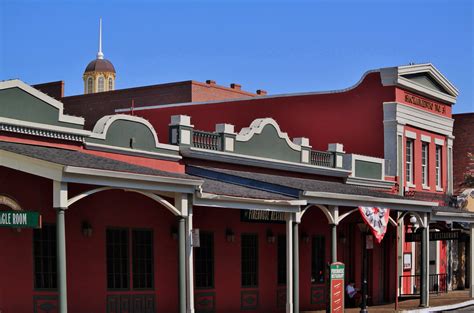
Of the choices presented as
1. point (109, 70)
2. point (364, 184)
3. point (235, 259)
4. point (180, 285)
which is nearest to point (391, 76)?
point (364, 184)

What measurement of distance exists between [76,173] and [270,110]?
815 inches

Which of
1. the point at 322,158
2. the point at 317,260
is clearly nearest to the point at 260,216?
the point at 317,260

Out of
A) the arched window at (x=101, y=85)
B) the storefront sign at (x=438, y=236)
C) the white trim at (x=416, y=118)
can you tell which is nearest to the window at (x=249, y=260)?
the storefront sign at (x=438, y=236)

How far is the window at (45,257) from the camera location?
19.0 meters

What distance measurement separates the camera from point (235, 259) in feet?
81.7

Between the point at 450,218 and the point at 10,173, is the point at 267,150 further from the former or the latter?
the point at 10,173

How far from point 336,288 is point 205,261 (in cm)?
348

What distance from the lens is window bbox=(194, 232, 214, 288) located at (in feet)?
77.5

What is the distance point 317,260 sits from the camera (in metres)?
28.6

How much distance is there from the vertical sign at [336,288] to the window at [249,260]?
2.94 metres

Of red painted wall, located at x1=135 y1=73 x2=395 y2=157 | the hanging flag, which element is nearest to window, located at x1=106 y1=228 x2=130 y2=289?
the hanging flag

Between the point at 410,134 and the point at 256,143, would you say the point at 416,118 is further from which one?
the point at 256,143

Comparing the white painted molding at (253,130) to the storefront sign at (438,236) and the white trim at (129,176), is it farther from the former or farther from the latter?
the white trim at (129,176)

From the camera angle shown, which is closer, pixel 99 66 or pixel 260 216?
pixel 260 216
